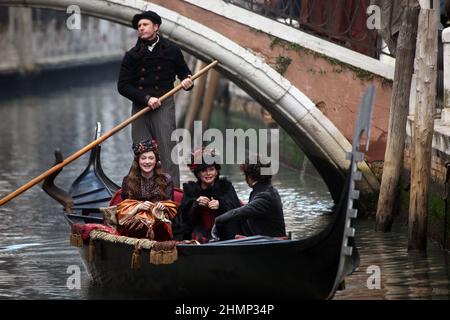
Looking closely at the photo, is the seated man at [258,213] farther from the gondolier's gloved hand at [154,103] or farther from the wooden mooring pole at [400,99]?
the wooden mooring pole at [400,99]

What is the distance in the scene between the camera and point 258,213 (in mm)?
6449

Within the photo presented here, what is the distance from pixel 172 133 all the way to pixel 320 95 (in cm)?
164

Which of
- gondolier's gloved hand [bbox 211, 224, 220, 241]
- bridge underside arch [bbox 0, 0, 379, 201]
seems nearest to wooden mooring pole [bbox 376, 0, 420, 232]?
bridge underside arch [bbox 0, 0, 379, 201]

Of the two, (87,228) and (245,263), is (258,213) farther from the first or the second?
(87,228)

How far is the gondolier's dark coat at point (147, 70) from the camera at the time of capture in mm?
7438

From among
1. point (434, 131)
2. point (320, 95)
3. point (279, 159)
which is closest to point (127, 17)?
point (320, 95)

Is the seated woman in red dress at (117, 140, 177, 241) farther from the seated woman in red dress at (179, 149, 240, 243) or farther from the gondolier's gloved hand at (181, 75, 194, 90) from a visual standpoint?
the gondolier's gloved hand at (181, 75, 194, 90)

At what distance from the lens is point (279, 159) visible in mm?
11992

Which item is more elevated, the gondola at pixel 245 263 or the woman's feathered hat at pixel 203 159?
the woman's feathered hat at pixel 203 159

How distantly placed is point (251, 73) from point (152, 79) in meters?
1.47

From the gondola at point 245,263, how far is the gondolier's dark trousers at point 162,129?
72 centimetres

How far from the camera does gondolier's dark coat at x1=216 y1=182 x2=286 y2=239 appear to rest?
6.44 m

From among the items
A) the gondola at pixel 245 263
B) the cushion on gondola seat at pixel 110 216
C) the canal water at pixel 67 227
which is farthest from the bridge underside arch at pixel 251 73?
the cushion on gondola seat at pixel 110 216
